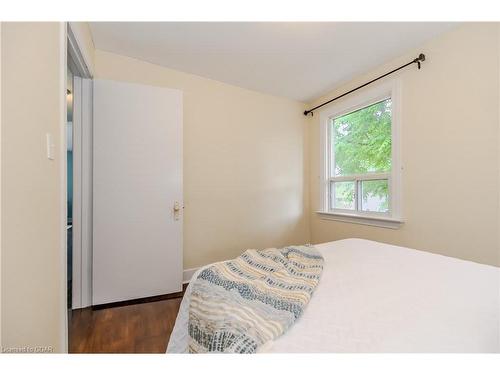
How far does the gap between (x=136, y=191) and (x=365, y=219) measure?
2268 mm

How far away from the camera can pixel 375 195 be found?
2.60 m

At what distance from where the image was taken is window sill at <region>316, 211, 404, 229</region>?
7.61ft

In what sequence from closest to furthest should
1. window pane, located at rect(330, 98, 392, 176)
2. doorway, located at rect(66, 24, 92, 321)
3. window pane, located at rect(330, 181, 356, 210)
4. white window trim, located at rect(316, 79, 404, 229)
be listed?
doorway, located at rect(66, 24, 92, 321)
white window trim, located at rect(316, 79, 404, 229)
window pane, located at rect(330, 98, 392, 176)
window pane, located at rect(330, 181, 356, 210)

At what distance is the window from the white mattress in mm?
1184

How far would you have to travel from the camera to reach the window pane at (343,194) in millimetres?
2879

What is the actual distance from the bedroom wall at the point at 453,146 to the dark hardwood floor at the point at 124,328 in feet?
6.95

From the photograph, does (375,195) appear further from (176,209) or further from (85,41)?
(85,41)

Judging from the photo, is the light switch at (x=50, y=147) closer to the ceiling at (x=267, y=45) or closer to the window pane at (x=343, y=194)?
the ceiling at (x=267, y=45)

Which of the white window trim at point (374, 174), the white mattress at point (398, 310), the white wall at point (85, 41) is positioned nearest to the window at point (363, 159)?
the white window trim at point (374, 174)

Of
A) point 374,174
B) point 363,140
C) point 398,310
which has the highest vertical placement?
point 363,140

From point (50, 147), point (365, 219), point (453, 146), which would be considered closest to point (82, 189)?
point (50, 147)

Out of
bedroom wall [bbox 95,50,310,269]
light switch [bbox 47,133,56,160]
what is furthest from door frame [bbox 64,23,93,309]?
light switch [bbox 47,133,56,160]

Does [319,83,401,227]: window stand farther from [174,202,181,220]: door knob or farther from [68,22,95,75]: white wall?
A: [68,22,95,75]: white wall

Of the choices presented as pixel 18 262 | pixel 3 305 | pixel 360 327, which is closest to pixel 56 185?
pixel 18 262
